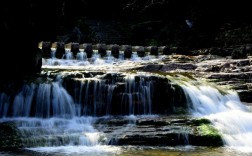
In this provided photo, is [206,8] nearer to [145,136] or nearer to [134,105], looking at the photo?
[134,105]

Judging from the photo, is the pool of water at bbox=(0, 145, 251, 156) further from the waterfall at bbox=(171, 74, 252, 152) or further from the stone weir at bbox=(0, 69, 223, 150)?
the waterfall at bbox=(171, 74, 252, 152)

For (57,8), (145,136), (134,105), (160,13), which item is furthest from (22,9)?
(160,13)

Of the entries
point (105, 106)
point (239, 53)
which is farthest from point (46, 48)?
point (239, 53)

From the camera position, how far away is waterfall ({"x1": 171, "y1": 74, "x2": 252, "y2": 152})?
920 cm

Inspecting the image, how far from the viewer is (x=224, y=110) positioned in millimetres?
11180

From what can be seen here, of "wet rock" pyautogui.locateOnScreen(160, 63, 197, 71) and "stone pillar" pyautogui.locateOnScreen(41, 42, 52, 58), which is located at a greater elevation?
"stone pillar" pyautogui.locateOnScreen(41, 42, 52, 58)

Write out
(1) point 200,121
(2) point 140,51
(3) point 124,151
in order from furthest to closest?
1. (2) point 140,51
2. (1) point 200,121
3. (3) point 124,151

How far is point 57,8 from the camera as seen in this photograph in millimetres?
12766

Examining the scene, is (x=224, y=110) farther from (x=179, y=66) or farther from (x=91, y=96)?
(x=179, y=66)

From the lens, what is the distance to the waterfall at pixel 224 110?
30.2ft

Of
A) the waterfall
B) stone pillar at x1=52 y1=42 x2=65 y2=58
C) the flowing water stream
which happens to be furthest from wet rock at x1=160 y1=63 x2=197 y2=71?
stone pillar at x1=52 y1=42 x2=65 y2=58

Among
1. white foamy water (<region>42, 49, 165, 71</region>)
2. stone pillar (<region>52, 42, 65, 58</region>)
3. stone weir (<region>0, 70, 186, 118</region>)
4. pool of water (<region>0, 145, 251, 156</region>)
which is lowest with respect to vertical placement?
pool of water (<region>0, 145, 251, 156</region>)

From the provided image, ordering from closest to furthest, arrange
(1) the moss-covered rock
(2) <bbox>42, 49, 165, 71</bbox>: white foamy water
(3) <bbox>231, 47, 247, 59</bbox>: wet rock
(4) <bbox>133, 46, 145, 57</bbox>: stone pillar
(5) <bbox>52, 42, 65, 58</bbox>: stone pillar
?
(1) the moss-covered rock < (2) <bbox>42, 49, 165, 71</bbox>: white foamy water < (3) <bbox>231, 47, 247, 59</bbox>: wet rock < (5) <bbox>52, 42, 65, 58</bbox>: stone pillar < (4) <bbox>133, 46, 145, 57</bbox>: stone pillar

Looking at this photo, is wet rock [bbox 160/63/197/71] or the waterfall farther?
wet rock [bbox 160/63/197/71]
